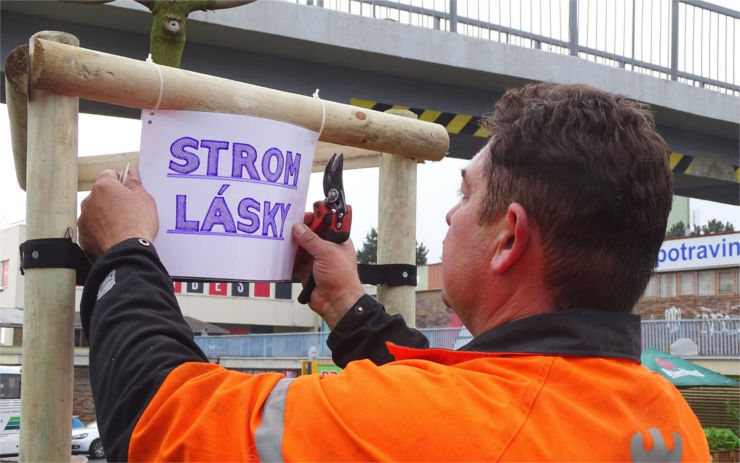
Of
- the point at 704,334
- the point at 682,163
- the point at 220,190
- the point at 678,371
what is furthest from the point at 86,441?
the point at 220,190

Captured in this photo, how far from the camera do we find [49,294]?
1.68m

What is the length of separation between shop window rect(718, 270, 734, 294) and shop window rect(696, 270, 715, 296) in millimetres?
339

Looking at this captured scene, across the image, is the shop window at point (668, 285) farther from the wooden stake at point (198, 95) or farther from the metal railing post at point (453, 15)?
the wooden stake at point (198, 95)

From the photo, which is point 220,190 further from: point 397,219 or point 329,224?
point 397,219

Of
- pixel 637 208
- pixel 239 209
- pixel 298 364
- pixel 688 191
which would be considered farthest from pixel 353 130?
pixel 298 364

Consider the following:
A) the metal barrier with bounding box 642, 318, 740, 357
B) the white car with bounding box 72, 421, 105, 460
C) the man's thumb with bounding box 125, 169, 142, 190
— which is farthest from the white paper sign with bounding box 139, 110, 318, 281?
the white car with bounding box 72, 421, 105, 460

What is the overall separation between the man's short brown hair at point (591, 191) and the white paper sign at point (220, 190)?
0.65m

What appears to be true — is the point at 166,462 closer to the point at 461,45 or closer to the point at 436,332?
the point at 461,45

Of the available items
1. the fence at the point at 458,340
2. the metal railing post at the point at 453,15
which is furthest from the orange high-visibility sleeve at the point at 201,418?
the fence at the point at 458,340

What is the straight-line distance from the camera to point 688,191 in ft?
37.9

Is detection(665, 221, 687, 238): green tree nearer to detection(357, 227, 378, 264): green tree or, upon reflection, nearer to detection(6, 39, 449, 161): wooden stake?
detection(357, 227, 378, 264): green tree

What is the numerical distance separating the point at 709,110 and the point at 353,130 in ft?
27.5

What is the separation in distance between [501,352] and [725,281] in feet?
95.5

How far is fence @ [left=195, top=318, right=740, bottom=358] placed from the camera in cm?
2002
